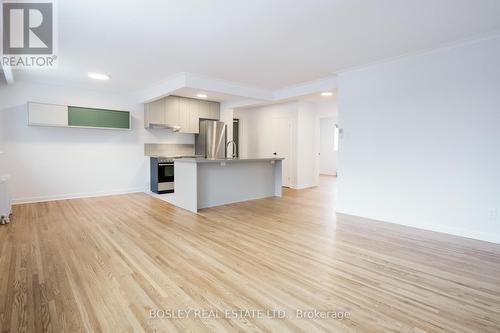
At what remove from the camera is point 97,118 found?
5.89 metres

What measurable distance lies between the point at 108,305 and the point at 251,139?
7.04 m

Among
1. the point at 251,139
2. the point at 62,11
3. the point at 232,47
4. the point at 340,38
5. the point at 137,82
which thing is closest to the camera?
the point at 62,11

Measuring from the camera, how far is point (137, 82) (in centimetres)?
556

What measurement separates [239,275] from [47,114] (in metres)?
5.38

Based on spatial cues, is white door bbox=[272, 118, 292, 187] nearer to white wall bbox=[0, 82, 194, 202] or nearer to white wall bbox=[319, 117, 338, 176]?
white wall bbox=[0, 82, 194, 202]

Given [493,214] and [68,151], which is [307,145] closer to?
[493,214]

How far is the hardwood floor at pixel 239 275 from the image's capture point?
1.80m

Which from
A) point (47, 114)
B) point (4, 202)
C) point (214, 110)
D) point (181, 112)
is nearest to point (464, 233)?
point (214, 110)

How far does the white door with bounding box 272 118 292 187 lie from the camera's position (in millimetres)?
7630

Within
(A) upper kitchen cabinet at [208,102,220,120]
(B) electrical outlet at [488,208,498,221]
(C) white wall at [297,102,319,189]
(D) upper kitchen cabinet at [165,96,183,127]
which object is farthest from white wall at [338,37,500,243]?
(D) upper kitchen cabinet at [165,96,183,127]

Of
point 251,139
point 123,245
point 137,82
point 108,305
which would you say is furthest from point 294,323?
point 251,139

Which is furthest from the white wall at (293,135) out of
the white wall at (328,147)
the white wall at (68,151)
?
the white wall at (328,147)

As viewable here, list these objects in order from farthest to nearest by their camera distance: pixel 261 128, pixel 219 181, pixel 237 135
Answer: pixel 237 135 < pixel 261 128 < pixel 219 181

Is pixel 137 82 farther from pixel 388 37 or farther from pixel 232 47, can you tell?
pixel 388 37
